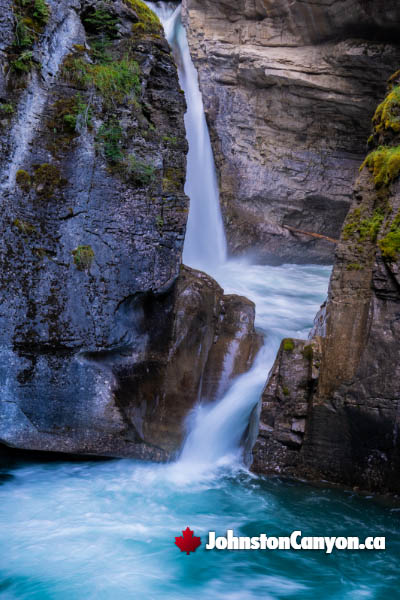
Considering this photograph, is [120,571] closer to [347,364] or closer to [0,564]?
Answer: [0,564]

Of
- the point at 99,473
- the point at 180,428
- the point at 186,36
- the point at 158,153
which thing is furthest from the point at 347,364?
the point at 186,36

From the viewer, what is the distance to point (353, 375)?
5.54 meters

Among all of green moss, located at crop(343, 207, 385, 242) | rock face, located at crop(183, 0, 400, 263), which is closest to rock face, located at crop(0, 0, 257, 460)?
green moss, located at crop(343, 207, 385, 242)

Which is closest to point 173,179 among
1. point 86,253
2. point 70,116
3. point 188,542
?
point 70,116

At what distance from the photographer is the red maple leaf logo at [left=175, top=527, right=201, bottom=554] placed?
454cm

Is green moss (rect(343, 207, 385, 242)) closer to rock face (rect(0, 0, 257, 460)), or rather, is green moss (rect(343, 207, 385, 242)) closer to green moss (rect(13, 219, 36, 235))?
rock face (rect(0, 0, 257, 460))

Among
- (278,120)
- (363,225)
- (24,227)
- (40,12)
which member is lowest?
(24,227)

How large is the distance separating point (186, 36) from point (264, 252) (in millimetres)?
6569

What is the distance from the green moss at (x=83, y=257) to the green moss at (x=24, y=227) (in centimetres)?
55

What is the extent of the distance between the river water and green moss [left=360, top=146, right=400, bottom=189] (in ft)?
9.29

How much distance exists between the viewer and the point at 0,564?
4.23 metres

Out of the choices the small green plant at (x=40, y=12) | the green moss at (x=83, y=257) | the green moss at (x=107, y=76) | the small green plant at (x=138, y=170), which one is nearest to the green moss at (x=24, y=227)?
the green moss at (x=83, y=257)

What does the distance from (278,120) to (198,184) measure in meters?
2.98

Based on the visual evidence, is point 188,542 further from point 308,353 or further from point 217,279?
point 217,279
